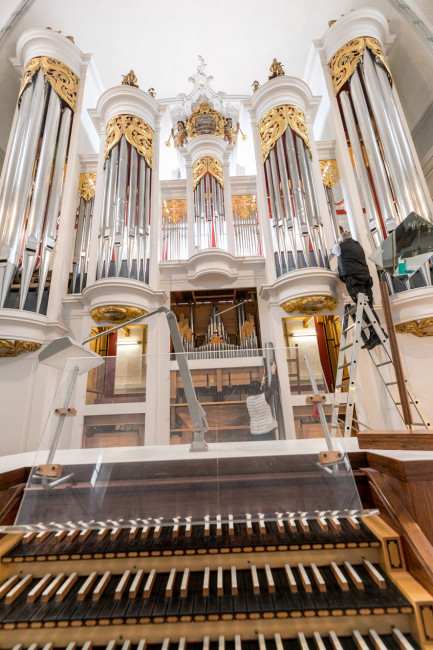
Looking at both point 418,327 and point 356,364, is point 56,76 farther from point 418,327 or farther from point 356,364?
point 418,327

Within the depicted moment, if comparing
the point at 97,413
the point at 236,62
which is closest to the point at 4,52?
the point at 236,62

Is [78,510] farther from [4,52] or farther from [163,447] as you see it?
[4,52]

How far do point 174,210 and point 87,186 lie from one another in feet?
4.21

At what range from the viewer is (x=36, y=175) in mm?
4195

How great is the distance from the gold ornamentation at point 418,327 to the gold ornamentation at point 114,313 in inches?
113

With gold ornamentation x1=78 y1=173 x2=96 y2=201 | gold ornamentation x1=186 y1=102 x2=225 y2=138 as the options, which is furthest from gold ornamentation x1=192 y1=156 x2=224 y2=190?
gold ornamentation x1=78 y1=173 x2=96 y2=201

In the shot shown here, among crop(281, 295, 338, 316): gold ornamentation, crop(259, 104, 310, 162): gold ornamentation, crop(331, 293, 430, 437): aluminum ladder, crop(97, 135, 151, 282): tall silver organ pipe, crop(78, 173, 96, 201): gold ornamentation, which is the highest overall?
crop(259, 104, 310, 162): gold ornamentation

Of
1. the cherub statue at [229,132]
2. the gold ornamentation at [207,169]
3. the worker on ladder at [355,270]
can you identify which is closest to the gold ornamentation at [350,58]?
the cherub statue at [229,132]

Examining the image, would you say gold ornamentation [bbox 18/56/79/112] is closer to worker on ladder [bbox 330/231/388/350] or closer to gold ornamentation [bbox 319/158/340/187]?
gold ornamentation [bbox 319/158/340/187]

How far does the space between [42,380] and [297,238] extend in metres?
3.32

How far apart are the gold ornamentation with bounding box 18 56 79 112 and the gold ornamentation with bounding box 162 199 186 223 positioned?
1872 mm

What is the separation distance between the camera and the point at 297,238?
410 centimetres

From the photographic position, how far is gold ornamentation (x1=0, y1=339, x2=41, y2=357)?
3.49 metres

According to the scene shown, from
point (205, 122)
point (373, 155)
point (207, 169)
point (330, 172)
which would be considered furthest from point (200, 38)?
point (373, 155)
